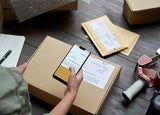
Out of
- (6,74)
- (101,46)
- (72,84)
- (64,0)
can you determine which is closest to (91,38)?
(101,46)

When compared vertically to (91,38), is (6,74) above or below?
above

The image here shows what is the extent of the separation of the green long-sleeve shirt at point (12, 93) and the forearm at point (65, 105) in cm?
16

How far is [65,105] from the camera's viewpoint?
0.79m

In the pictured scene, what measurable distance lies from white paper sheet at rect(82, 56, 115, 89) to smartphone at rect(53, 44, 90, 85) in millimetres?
37

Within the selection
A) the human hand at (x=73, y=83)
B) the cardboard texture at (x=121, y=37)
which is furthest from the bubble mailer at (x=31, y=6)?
the human hand at (x=73, y=83)

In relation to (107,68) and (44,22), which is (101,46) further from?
(44,22)

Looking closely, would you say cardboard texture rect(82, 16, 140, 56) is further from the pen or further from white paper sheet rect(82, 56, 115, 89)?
the pen

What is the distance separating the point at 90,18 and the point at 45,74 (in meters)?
0.34

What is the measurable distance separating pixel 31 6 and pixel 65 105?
43 centimetres

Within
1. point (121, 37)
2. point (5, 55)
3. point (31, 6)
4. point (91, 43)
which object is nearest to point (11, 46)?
point (5, 55)

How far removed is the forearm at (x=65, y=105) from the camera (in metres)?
0.78

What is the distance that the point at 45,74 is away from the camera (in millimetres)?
901

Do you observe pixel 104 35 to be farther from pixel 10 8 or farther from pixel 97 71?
pixel 10 8

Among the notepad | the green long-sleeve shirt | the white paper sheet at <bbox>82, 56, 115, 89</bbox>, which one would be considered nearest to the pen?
the notepad
